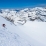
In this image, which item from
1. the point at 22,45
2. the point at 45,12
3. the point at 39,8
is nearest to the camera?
the point at 22,45

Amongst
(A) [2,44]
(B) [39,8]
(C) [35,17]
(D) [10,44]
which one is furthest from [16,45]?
(B) [39,8]

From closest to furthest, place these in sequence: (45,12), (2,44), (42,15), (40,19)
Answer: (2,44), (40,19), (42,15), (45,12)

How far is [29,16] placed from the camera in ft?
73.5

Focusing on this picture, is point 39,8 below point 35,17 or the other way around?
the other way around

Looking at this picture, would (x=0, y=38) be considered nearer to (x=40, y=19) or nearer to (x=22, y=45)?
(x=22, y=45)

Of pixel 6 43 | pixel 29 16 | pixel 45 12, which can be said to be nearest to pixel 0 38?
pixel 6 43

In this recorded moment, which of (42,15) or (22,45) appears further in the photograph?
(42,15)

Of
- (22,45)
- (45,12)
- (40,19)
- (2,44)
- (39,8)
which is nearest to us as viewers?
(2,44)

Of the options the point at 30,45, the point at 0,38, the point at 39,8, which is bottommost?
the point at 30,45

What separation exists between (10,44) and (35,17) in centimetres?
1720

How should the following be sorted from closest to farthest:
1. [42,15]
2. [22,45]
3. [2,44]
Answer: [2,44], [22,45], [42,15]

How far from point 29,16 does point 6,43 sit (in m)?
17.2

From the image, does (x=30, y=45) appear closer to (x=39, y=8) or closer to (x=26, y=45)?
(x=26, y=45)

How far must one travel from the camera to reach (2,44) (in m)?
5.25
